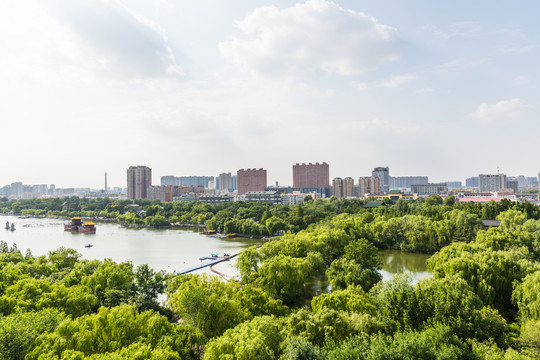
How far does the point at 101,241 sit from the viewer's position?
27984 mm

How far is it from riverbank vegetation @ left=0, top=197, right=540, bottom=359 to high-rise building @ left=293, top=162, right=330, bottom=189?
2618 inches

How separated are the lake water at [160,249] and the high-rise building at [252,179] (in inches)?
1851

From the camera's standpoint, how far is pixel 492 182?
8994cm

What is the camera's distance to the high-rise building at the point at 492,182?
→ 290 feet

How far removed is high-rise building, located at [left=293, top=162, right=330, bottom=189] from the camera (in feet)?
264

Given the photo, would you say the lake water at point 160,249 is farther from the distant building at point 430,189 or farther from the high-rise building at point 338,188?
the distant building at point 430,189

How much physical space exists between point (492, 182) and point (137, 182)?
9224 centimetres

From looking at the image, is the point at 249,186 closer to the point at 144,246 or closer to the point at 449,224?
the point at 144,246

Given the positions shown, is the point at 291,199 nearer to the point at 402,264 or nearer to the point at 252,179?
the point at 252,179

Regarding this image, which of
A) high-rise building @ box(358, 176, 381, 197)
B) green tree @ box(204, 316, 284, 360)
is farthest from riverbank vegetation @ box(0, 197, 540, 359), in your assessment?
high-rise building @ box(358, 176, 381, 197)

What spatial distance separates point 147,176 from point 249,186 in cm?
2459

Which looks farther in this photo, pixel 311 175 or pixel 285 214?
pixel 311 175

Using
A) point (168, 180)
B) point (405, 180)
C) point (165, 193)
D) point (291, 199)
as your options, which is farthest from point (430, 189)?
point (168, 180)

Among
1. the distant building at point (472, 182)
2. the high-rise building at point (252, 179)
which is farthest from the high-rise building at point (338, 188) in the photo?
the distant building at point (472, 182)
